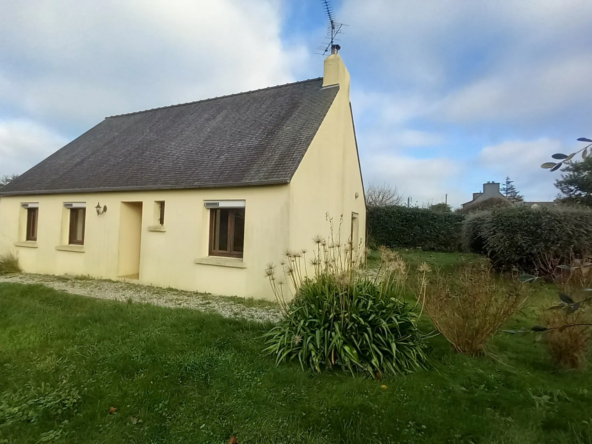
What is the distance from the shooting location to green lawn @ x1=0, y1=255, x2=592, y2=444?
293 cm

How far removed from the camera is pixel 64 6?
31.7 ft

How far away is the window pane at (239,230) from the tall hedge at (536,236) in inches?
316

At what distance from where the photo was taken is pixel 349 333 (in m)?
4.18

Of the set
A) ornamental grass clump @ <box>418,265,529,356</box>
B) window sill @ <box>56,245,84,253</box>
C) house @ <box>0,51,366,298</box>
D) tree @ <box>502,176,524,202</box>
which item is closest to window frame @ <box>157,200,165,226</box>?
house @ <box>0,51,366,298</box>

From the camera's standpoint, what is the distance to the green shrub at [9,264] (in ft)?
41.2

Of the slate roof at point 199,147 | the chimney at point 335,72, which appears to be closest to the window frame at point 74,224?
the slate roof at point 199,147

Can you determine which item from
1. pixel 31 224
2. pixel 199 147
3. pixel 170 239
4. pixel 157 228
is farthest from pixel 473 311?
pixel 31 224

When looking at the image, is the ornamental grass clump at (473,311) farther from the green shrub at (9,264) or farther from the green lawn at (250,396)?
the green shrub at (9,264)

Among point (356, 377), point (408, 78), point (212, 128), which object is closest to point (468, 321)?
point (356, 377)

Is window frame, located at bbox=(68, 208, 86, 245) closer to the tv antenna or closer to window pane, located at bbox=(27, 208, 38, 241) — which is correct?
window pane, located at bbox=(27, 208, 38, 241)

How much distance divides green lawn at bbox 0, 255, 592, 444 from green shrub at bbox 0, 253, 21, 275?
408 inches

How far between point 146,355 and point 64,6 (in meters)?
11.4

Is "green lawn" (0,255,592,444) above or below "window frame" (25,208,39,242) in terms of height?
below

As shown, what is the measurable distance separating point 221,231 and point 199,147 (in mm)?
3693
